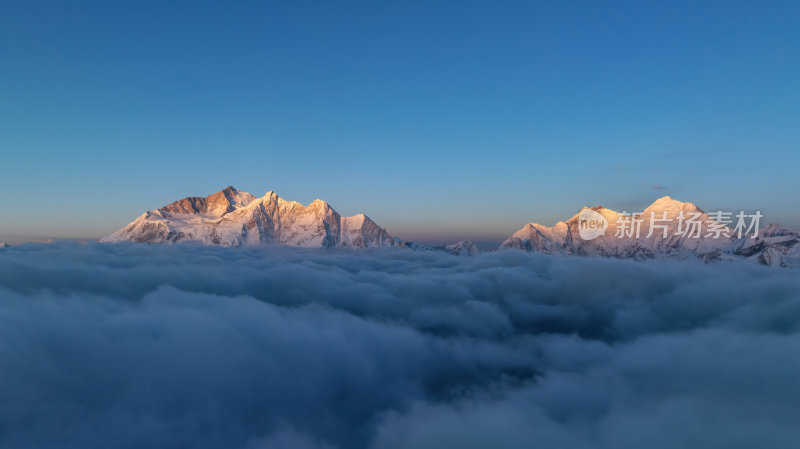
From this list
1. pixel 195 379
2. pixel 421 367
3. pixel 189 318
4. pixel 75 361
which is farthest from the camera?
pixel 421 367

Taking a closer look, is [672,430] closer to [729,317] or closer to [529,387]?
[529,387]

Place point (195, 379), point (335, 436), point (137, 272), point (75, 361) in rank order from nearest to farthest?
point (75, 361)
point (195, 379)
point (335, 436)
point (137, 272)

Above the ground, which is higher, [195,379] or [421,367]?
[195,379]

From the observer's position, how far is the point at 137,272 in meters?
179

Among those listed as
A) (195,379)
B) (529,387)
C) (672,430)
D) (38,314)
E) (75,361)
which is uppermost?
(38,314)

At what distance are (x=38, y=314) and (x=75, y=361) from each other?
94.1ft

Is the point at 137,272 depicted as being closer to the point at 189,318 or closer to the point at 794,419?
the point at 189,318

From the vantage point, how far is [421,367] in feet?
481

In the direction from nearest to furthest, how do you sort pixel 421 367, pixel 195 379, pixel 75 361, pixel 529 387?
pixel 75 361 < pixel 195 379 < pixel 529 387 < pixel 421 367

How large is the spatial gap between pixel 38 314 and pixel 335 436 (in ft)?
290

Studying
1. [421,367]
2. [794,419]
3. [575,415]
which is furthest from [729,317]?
[421,367]

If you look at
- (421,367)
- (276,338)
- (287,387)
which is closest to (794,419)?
(421,367)

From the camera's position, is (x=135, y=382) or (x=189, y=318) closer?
(x=135, y=382)

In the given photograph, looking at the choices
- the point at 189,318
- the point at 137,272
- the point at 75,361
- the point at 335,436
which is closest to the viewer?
the point at 75,361
